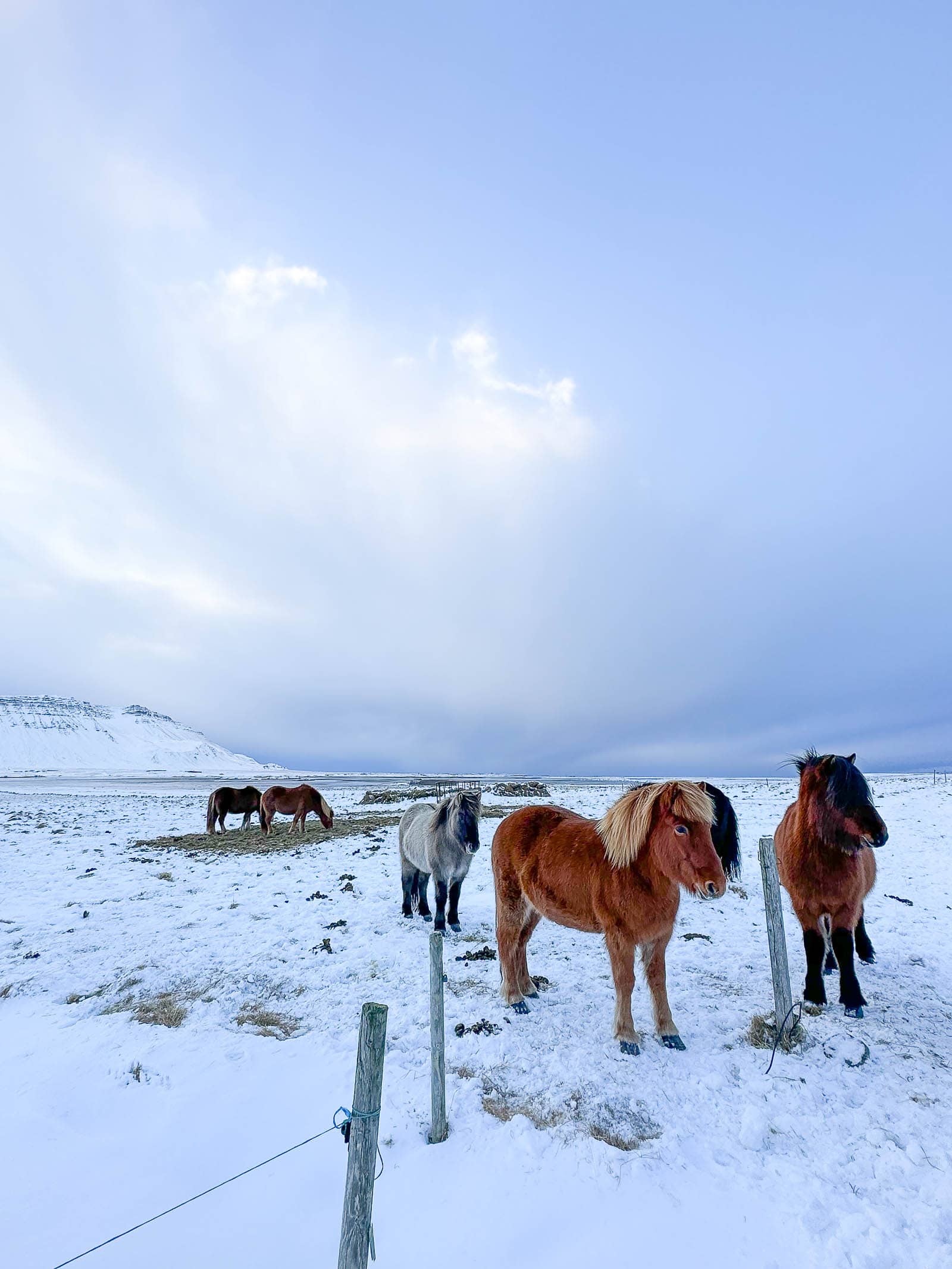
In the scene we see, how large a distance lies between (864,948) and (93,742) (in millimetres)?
177244

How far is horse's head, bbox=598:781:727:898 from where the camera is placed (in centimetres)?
445

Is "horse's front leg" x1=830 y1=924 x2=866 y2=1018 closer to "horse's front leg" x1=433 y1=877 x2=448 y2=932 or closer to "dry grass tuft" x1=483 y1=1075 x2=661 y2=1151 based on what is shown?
"dry grass tuft" x1=483 y1=1075 x2=661 y2=1151

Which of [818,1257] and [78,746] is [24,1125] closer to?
[818,1257]

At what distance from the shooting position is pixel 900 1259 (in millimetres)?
2758

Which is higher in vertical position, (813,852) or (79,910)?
(813,852)

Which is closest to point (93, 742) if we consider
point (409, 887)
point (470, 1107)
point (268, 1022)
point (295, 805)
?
point (295, 805)

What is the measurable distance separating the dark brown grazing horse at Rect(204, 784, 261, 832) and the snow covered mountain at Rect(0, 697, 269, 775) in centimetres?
9745

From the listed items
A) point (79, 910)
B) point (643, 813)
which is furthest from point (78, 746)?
point (643, 813)

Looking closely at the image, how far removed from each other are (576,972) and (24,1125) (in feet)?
17.4

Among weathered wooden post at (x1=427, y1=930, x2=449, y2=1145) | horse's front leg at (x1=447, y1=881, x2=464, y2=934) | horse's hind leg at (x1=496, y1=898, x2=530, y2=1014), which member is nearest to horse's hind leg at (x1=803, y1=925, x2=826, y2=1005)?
horse's hind leg at (x1=496, y1=898, x2=530, y2=1014)

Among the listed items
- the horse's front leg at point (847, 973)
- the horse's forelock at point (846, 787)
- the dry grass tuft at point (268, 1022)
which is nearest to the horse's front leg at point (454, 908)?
the dry grass tuft at point (268, 1022)

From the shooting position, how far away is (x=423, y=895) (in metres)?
8.93

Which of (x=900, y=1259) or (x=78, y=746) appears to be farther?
(x=78, y=746)

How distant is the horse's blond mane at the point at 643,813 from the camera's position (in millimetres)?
4703
